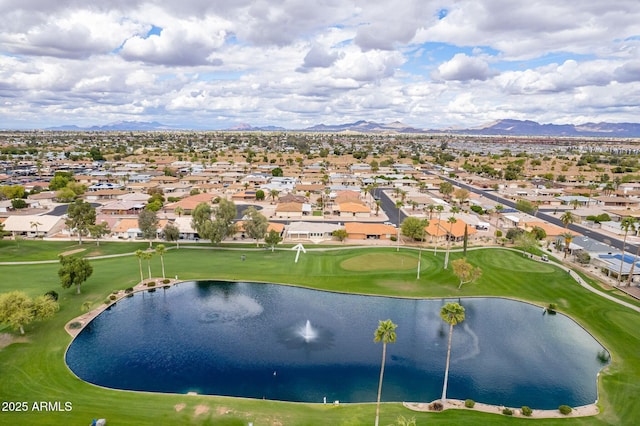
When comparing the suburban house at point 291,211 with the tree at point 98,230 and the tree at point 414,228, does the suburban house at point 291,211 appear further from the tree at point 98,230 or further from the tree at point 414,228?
the tree at point 98,230

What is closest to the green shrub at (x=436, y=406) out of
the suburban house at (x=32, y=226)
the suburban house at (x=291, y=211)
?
the suburban house at (x=291, y=211)

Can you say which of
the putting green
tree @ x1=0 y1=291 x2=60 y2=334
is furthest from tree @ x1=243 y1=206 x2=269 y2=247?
tree @ x1=0 y1=291 x2=60 y2=334

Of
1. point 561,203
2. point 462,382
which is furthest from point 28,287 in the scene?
point 561,203

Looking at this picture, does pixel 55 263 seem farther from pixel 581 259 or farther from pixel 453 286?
pixel 581 259

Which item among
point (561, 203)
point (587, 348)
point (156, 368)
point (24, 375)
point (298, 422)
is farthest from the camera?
point (561, 203)

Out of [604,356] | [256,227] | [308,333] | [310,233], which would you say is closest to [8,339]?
[308,333]

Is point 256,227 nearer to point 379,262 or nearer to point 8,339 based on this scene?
point 379,262
